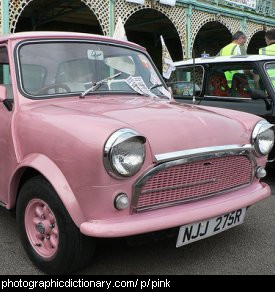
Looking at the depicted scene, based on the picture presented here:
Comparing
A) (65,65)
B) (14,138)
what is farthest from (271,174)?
(14,138)

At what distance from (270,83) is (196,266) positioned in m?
3.07

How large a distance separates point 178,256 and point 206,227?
1.62ft

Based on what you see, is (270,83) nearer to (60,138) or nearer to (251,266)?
(251,266)

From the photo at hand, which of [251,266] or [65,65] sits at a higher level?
[65,65]

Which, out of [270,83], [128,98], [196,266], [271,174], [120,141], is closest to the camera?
[120,141]

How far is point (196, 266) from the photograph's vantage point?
2.93 metres

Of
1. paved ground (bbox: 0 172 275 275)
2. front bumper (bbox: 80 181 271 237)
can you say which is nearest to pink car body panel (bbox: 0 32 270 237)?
front bumper (bbox: 80 181 271 237)

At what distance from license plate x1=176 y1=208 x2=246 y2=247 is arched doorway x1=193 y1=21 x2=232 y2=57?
1400 cm

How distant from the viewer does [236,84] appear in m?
5.65

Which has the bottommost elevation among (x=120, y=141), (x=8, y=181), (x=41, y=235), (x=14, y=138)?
(x=41, y=235)

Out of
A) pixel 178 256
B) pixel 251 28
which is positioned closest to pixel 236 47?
pixel 178 256

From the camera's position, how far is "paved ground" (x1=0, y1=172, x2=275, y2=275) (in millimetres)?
2867

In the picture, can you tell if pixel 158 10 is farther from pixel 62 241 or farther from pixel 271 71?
pixel 62 241
